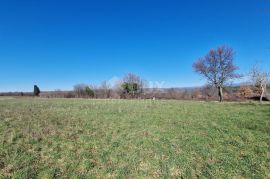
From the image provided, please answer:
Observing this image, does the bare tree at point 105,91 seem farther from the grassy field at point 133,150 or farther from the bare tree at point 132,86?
the grassy field at point 133,150

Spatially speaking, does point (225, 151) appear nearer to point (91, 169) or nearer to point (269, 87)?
point (91, 169)

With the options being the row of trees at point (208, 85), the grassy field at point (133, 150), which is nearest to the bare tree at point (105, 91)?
the row of trees at point (208, 85)

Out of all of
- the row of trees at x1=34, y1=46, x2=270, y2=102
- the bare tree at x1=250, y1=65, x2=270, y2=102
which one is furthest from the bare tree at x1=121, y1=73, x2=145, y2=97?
the bare tree at x1=250, y1=65, x2=270, y2=102

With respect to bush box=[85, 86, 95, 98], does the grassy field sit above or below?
below

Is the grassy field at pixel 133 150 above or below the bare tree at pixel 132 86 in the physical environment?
below

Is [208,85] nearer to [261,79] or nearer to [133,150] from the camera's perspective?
[261,79]

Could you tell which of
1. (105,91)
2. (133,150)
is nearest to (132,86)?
(105,91)

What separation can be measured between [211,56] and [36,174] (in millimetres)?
42307

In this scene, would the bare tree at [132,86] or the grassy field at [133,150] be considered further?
the bare tree at [132,86]

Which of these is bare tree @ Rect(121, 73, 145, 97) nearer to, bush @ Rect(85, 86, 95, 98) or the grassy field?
bush @ Rect(85, 86, 95, 98)

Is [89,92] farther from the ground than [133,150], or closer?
farther from the ground

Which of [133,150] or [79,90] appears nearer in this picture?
[133,150]

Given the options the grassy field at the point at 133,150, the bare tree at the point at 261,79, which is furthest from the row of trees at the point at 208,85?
the grassy field at the point at 133,150

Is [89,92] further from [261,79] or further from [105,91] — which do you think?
[261,79]
